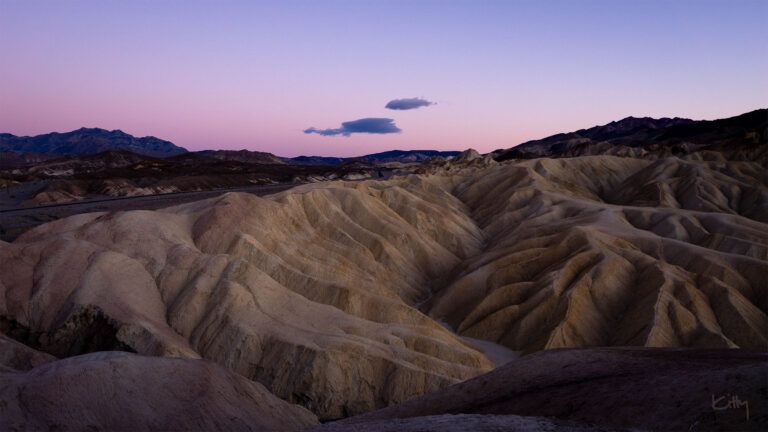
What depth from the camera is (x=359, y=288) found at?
27.0 m

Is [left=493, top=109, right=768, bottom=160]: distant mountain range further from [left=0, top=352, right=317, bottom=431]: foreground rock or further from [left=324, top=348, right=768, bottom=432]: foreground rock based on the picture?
[left=0, top=352, right=317, bottom=431]: foreground rock

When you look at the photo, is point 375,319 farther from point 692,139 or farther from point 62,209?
point 692,139

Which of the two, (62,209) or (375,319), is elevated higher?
(62,209)

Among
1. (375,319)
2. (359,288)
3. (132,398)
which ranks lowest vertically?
(375,319)

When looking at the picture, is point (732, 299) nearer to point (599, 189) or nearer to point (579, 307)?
point (579, 307)

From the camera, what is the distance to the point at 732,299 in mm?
27906

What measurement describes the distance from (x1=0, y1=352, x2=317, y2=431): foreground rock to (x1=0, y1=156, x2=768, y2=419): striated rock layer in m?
6.70

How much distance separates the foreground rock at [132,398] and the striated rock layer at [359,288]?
6697 mm

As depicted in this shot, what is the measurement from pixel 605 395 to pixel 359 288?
18.1 m

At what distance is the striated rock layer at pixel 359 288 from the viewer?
67.4 ft

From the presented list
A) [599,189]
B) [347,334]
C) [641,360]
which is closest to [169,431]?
[641,360]

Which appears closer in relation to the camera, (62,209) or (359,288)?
Result: (359,288)

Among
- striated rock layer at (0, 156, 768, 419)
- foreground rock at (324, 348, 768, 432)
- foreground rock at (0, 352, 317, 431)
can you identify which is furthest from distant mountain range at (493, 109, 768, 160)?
foreground rock at (0, 352, 317, 431)

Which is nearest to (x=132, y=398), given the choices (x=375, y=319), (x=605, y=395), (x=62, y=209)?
(x=605, y=395)
